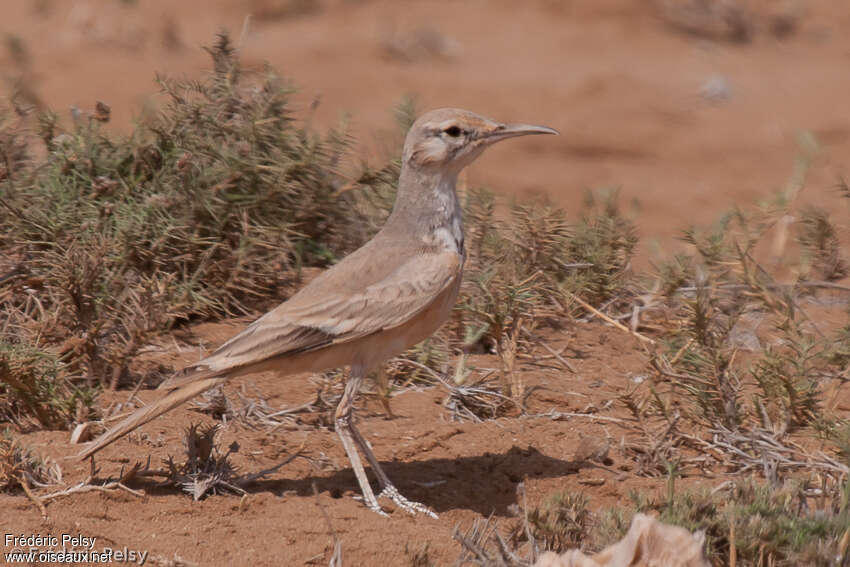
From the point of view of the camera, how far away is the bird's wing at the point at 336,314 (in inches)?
181

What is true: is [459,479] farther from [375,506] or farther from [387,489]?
[375,506]

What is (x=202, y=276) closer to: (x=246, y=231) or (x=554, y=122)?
(x=246, y=231)

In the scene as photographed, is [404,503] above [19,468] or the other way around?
the other way around

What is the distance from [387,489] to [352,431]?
27cm

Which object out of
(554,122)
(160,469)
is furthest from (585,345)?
(554,122)

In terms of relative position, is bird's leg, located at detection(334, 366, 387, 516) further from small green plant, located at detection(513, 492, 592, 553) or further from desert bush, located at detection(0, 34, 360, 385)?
desert bush, located at detection(0, 34, 360, 385)

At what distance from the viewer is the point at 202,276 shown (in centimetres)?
595

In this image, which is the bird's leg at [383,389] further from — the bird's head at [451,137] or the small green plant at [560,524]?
the small green plant at [560,524]

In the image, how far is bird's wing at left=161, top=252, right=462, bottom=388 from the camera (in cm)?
461

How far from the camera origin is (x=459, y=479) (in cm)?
494

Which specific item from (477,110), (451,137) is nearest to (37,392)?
(451,137)

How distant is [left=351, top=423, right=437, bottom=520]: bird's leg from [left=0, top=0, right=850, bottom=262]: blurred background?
452cm

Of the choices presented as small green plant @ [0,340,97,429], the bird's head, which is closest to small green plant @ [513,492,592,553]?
the bird's head

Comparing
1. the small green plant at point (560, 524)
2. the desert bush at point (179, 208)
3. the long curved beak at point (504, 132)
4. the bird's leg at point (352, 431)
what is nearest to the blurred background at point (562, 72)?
the desert bush at point (179, 208)
